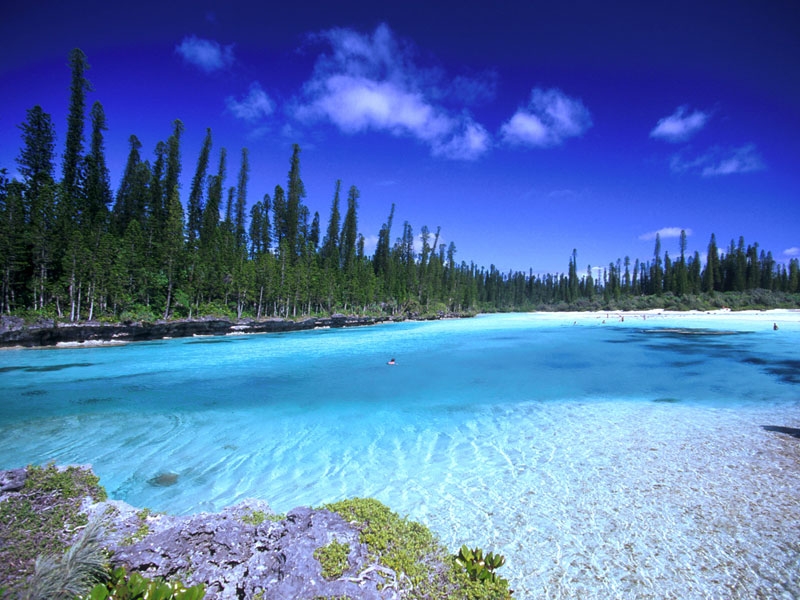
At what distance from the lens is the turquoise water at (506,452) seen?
4.03 meters

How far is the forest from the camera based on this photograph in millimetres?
27875

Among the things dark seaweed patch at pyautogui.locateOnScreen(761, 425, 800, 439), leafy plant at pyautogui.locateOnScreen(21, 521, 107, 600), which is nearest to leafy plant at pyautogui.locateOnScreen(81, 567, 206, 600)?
leafy plant at pyautogui.locateOnScreen(21, 521, 107, 600)

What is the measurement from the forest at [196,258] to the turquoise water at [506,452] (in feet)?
49.3

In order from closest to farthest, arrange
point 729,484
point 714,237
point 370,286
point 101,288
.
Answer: point 729,484
point 101,288
point 370,286
point 714,237

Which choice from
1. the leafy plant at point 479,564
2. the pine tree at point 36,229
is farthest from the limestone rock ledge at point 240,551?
the pine tree at point 36,229

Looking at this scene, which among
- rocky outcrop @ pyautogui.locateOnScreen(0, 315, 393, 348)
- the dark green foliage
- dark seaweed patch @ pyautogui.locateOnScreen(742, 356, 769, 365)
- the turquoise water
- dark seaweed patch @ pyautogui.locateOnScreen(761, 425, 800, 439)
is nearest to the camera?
the dark green foliage

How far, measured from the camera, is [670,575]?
3668mm

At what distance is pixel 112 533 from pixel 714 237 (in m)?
103

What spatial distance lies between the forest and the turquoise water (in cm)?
1502

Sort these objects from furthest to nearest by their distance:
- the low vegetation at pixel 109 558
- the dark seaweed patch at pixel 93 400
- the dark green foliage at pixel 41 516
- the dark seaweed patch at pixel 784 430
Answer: the dark seaweed patch at pixel 93 400 → the dark seaweed patch at pixel 784 430 → the dark green foliage at pixel 41 516 → the low vegetation at pixel 109 558

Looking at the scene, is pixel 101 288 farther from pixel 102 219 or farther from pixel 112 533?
pixel 112 533

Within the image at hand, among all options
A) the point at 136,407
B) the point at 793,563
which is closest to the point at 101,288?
the point at 136,407

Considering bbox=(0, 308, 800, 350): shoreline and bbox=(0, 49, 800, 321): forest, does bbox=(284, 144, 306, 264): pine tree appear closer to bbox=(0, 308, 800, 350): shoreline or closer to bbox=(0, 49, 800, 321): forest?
bbox=(0, 49, 800, 321): forest

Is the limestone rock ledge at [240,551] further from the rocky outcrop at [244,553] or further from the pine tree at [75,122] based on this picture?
the pine tree at [75,122]
